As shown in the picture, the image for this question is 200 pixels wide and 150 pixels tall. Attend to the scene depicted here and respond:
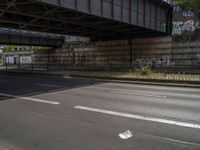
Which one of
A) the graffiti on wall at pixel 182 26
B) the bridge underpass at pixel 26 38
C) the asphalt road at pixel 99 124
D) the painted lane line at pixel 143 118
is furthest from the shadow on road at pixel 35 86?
the graffiti on wall at pixel 182 26

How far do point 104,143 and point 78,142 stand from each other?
0.61 m

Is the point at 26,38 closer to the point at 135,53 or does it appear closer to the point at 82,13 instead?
the point at 135,53

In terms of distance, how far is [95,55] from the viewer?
163 feet

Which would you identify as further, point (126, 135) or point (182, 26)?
point (182, 26)

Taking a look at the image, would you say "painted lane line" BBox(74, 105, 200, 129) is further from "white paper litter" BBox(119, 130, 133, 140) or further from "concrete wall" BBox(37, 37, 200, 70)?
"concrete wall" BBox(37, 37, 200, 70)

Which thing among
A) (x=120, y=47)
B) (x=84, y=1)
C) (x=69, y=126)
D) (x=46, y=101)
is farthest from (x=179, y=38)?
(x=69, y=126)

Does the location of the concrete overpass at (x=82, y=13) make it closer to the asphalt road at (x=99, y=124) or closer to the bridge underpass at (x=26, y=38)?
the asphalt road at (x=99, y=124)

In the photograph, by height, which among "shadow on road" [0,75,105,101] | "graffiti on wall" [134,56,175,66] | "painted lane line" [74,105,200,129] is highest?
"graffiti on wall" [134,56,175,66]

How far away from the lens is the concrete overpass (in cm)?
2036

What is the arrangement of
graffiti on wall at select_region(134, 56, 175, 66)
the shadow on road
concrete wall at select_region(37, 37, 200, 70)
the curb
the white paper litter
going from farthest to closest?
graffiti on wall at select_region(134, 56, 175, 66), concrete wall at select_region(37, 37, 200, 70), the curb, the shadow on road, the white paper litter

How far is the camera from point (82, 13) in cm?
2188

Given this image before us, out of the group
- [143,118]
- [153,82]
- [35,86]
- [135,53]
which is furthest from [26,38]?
[143,118]

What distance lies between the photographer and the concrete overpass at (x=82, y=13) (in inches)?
802

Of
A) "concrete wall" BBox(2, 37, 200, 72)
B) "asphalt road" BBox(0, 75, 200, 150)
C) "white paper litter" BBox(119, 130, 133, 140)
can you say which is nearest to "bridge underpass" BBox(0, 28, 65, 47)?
"concrete wall" BBox(2, 37, 200, 72)
